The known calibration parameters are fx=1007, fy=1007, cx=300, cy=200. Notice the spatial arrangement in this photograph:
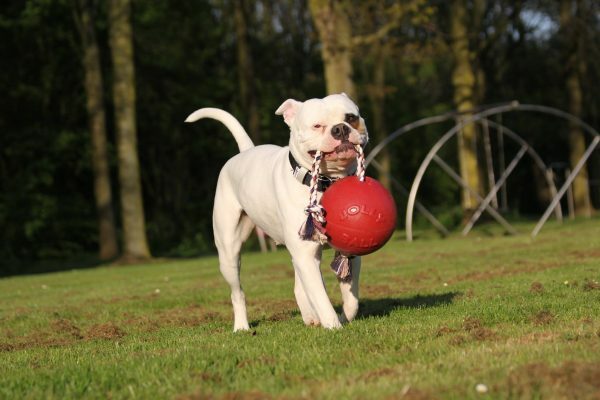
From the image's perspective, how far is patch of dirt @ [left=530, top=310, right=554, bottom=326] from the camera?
702 cm

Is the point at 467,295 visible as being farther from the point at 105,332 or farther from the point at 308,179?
the point at 105,332

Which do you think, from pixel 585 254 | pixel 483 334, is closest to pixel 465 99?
pixel 585 254

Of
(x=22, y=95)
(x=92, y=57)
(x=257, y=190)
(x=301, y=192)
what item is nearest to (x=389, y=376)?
(x=301, y=192)

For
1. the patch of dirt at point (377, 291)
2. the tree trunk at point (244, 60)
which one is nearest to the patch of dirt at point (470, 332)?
the patch of dirt at point (377, 291)

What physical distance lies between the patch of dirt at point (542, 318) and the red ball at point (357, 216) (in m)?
1.21

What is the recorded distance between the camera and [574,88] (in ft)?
113

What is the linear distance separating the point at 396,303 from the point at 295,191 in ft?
8.40

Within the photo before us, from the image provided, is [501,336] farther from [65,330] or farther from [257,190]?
[65,330]

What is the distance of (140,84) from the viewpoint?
3612 centimetres

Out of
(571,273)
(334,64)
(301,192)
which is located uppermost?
(334,64)

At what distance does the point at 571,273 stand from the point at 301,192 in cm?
522

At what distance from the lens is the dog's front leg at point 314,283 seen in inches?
285

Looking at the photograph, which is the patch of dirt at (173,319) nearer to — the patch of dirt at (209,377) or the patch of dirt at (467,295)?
the patch of dirt at (467,295)

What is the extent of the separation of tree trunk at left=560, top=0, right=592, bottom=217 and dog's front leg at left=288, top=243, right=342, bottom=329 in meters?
27.3
